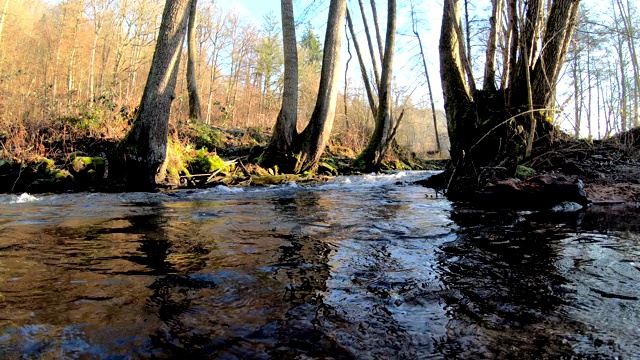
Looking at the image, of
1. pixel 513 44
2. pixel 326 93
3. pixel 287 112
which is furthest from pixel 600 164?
pixel 287 112

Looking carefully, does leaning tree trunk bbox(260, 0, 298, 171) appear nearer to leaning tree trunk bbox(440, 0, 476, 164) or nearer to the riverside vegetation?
the riverside vegetation

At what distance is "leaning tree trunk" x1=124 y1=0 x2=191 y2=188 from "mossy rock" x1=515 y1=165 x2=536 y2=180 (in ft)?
24.3

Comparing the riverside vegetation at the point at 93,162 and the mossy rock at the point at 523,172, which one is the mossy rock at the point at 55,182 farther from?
the mossy rock at the point at 523,172

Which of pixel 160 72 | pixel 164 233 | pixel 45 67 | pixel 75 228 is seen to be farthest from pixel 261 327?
pixel 45 67

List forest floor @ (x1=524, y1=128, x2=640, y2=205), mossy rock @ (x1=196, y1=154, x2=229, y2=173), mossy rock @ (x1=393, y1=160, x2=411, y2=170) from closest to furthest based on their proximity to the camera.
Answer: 1. forest floor @ (x1=524, y1=128, x2=640, y2=205)
2. mossy rock @ (x1=196, y1=154, x2=229, y2=173)
3. mossy rock @ (x1=393, y1=160, x2=411, y2=170)

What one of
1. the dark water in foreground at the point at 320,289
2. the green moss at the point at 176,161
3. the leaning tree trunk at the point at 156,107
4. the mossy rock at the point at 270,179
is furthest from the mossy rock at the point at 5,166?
the mossy rock at the point at 270,179

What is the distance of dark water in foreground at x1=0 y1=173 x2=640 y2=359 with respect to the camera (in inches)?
63.0

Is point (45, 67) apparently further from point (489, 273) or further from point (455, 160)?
point (489, 273)

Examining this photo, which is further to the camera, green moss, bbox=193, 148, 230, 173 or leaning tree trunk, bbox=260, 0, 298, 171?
leaning tree trunk, bbox=260, 0, 298, 171

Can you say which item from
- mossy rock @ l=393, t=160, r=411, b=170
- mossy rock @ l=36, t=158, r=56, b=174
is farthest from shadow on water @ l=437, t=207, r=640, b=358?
mossy rock @ l=393, t=160, r=411, b=170

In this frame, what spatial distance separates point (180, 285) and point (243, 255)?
742 mm

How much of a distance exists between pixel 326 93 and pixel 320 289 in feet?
30.1

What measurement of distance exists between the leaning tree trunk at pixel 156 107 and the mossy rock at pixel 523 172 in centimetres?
740

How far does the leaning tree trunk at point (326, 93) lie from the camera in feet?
34.7
